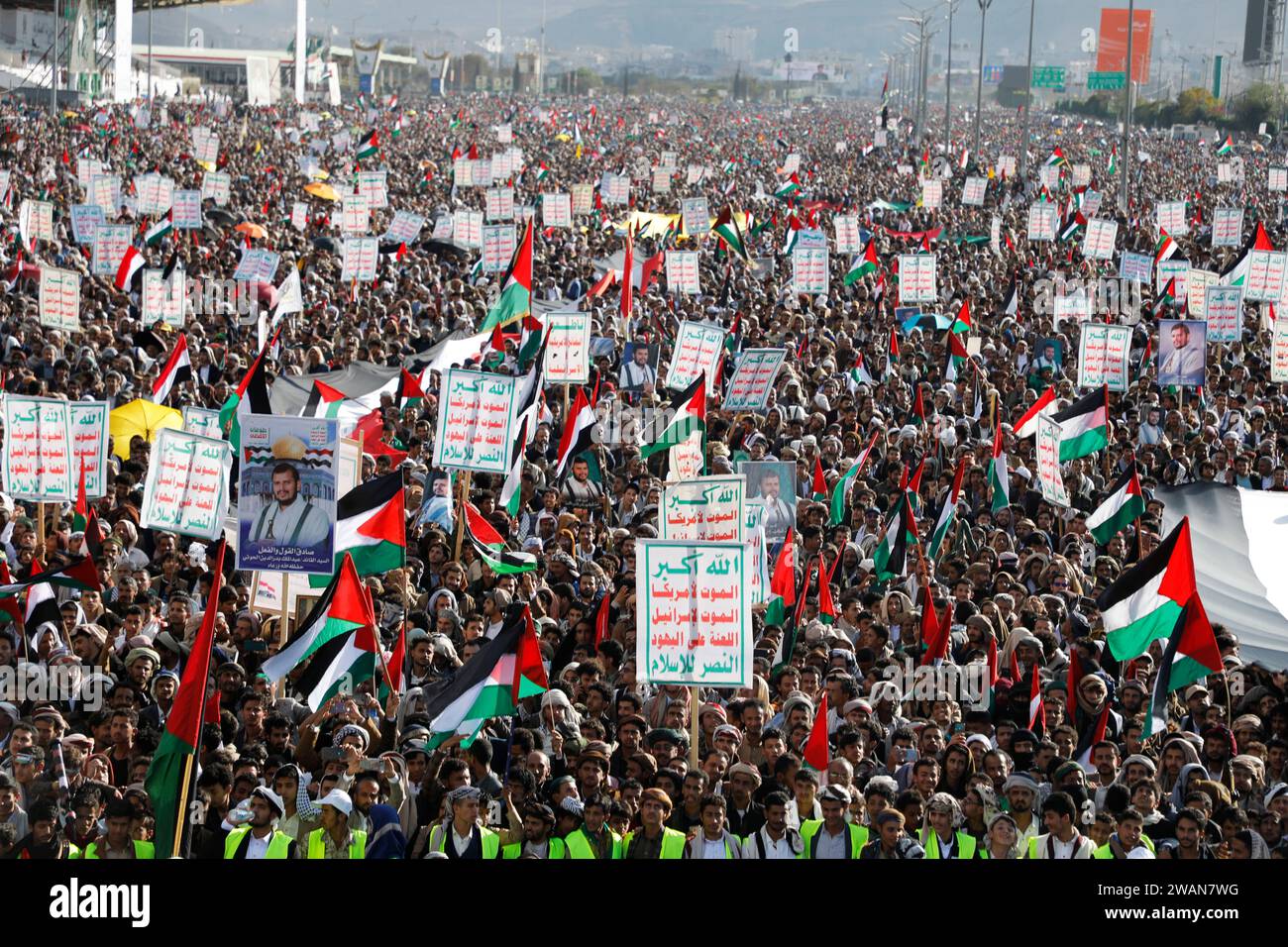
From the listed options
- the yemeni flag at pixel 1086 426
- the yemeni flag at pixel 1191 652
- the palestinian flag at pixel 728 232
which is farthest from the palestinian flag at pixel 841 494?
the palestinian flag at pixel 728 232

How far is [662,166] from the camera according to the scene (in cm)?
4297

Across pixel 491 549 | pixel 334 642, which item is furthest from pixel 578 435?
pixel 334 642

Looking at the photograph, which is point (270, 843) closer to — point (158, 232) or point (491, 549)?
point (491, 549)

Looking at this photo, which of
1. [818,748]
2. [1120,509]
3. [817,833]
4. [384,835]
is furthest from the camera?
[1120,509]

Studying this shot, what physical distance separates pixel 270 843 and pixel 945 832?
244cm

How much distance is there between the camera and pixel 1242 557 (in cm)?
1204

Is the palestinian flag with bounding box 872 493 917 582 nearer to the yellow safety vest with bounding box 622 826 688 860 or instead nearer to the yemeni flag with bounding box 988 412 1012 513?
the yemeni flag with bounding box 988 412 1012 513

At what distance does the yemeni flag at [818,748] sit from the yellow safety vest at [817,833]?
67 centimetres

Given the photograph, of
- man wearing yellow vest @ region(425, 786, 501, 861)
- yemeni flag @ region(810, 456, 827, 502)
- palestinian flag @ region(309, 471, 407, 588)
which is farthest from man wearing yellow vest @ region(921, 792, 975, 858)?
yemeni flag @ region(810, 456, 827, 502)

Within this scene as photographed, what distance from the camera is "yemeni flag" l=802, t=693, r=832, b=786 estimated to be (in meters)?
8.17

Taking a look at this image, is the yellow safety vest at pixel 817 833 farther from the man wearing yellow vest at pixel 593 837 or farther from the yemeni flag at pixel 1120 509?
the yemeni flag at pixel 1120 509

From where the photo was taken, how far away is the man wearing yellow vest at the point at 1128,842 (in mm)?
7023

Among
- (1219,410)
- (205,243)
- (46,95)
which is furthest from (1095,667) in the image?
(46,95)

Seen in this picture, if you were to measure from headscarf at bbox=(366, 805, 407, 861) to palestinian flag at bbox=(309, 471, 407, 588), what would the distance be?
3301 millimetres
